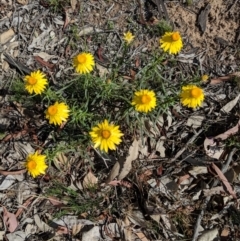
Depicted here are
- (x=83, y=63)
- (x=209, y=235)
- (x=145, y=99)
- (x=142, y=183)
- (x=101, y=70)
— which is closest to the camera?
(x=145, y=99)

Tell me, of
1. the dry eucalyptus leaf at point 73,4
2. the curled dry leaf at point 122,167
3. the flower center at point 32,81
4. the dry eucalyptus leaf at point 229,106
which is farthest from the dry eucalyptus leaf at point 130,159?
the dry eucalyptus leaf at point 73,4

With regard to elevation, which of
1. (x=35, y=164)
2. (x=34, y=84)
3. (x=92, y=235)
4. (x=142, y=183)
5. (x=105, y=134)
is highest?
(x=34, y=84)

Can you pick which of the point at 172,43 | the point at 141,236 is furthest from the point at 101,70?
the point at 141,236

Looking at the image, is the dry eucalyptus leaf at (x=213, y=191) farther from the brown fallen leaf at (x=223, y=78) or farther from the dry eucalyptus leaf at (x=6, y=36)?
the dry eucalyptus leaf at (x=6, y=36)

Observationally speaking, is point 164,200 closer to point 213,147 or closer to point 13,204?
point 213,147

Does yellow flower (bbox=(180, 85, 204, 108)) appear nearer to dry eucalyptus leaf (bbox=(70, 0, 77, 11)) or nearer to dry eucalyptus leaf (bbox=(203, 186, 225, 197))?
dry eucalyptus leaf (bbox=(203, 186, 225, 197))

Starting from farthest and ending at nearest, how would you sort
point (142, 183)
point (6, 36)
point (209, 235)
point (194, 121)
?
1. point (6, 36)
2. point (194, 121)
3. point (142, 183)
4. point (209, 235)

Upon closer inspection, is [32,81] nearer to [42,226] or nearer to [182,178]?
[42,226]

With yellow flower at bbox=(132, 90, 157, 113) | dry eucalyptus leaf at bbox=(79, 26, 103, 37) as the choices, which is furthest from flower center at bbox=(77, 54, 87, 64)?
dry eucalyptus leaf at bbox=(79, 26, 103, 37)

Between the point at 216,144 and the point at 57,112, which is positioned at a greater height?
the point at 57,112
